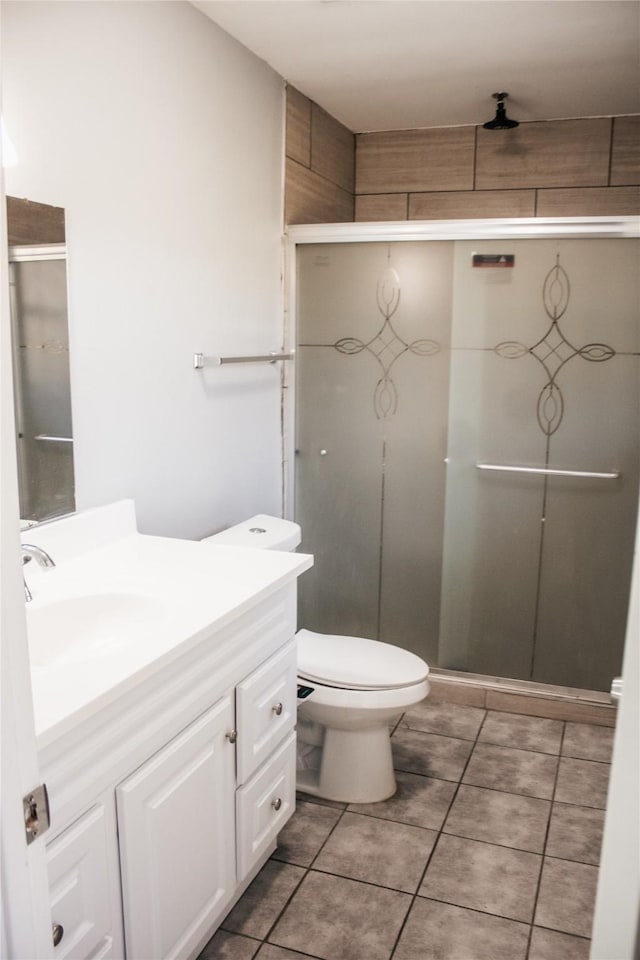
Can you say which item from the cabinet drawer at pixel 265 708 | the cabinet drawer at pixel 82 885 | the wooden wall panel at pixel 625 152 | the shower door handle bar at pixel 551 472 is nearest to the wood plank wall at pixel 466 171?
the wooden wall panel at pixel 625 152

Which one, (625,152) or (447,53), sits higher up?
(447,53)

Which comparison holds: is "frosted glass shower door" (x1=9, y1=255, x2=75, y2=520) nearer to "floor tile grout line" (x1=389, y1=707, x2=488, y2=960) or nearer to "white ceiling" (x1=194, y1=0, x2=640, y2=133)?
"white ceiling" (x1=194, y1=0, x2=640, y2=133)

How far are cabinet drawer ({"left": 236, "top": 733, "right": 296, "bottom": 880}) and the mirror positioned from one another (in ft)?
2.63

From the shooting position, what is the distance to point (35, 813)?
86 cm

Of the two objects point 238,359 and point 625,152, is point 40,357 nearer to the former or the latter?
point 238,359

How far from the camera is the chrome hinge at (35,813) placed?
0.85 metres

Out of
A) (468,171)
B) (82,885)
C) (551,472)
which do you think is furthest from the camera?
(468,171)

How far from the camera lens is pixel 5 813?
0.82m

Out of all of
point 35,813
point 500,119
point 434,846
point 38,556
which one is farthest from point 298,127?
point 35,813

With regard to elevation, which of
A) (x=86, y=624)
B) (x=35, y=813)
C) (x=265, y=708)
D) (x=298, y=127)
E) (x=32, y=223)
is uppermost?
(x=298, y=127)

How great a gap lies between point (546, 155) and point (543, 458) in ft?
4.49

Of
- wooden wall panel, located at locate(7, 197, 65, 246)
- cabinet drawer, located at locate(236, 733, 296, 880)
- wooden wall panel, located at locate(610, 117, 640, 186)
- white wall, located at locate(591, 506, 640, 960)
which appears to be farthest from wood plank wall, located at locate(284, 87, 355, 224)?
white wall, located at locate(591, 506, 640, 960)

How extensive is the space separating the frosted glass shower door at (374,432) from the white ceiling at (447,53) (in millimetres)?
593

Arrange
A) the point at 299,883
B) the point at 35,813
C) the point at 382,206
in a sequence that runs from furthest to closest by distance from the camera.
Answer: the point at 382,206 → the point at 299,883 → the point at 35,813
